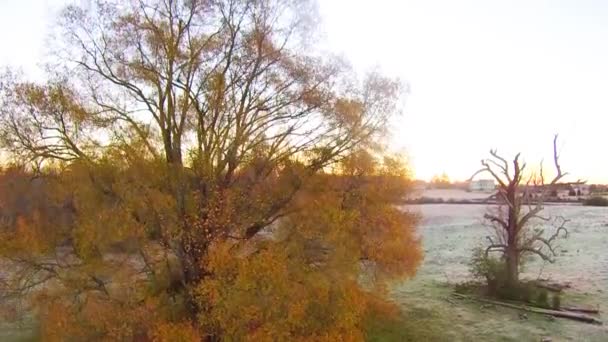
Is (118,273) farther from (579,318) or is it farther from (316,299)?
(579,318)

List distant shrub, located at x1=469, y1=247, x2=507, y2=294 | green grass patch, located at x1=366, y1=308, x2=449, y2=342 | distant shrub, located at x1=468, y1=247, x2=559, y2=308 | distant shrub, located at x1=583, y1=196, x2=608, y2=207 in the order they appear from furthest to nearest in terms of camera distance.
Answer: distant shrub, located at x1=583, y1=196, x2=608, y2=207 → distant shrub, located at x1=469, y1=247, x2=507, y2=294 → distant shrub, located at x1=468, y1=247, x2=559, y2=308 → green grass patch, located at x1=366, y1=308, x2=449, y2=342

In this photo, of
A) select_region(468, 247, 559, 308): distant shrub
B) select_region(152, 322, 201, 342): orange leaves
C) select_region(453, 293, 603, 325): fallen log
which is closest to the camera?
select_region(152, 322, 201, 342): orange leaves

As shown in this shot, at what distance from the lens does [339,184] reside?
20469 millimetres

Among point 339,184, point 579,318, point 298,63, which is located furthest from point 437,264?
point 298,63

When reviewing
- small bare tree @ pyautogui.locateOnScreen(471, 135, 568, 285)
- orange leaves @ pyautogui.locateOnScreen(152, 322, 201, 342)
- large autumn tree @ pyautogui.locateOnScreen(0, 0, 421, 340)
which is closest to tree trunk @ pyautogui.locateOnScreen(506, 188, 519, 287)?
small bare tree @ pyautogui.locateOnScreen(471, 135, 568, 285)

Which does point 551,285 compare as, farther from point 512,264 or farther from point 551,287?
point 512,264

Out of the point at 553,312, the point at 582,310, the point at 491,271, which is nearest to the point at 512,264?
the point at 491,271

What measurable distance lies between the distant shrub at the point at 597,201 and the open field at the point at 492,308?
39.9 feet

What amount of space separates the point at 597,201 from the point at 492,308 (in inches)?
2028

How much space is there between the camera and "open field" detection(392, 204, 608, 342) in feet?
77.7

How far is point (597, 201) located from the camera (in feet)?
229

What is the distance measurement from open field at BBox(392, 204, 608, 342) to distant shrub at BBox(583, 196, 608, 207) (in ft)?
39.9

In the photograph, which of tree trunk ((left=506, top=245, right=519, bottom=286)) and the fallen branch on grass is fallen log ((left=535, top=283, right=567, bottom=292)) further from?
tree trunk ((left=506, top=245, right=519, bottom=286))

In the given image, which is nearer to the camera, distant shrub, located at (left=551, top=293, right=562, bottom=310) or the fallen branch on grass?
distant shrub, located at (left=551, top=293, right=562, bottom=310)
